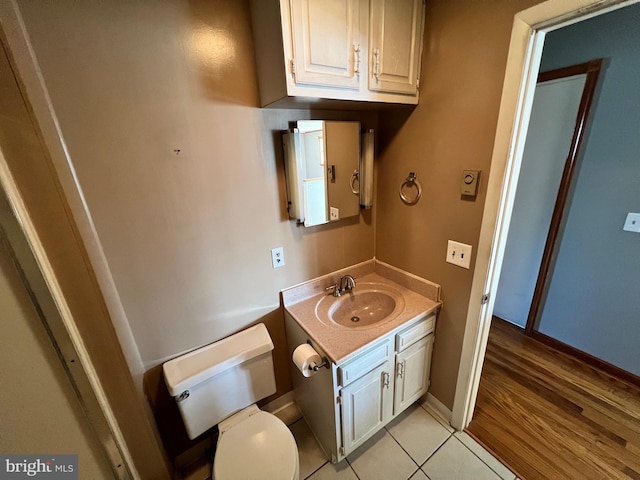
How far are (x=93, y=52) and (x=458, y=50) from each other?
1.40 m

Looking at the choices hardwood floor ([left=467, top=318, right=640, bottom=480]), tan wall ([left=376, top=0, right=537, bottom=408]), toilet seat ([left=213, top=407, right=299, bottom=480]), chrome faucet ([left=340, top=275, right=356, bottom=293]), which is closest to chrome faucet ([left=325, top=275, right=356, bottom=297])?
chrome faucet ([left=340, top=275, right=356, bottom=293])

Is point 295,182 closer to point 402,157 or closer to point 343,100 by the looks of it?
point 343,100

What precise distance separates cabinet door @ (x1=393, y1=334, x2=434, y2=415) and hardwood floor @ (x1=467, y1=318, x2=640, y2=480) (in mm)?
395

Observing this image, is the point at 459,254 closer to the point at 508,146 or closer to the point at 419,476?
the point at 508,146

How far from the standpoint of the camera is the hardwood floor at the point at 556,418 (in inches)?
53.1

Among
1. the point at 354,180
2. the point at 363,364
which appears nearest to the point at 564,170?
the point at 354,180

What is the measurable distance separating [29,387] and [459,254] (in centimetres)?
153

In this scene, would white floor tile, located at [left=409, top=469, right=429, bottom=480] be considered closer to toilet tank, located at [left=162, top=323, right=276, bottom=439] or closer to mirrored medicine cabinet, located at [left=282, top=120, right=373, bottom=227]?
toilet tank, located at [left=162, top=323, right=276, bottom=439]

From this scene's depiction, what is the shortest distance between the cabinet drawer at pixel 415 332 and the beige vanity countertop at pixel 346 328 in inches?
2.3

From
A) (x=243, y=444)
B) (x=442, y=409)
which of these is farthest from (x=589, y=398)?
(x=243, y=444)

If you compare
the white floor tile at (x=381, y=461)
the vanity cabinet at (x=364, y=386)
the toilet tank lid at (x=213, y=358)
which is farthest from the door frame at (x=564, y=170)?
the toilet tank lid at (x=213, y=358)

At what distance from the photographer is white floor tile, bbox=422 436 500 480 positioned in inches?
52.2

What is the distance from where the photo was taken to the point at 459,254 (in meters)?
1.29

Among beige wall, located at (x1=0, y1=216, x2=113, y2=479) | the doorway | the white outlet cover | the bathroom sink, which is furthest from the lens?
the doorway
